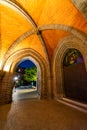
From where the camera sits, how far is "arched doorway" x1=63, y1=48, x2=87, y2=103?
5.63 metres

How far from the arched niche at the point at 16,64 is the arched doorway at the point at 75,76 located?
1.50m

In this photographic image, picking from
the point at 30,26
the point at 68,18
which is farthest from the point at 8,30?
the point at 68,18

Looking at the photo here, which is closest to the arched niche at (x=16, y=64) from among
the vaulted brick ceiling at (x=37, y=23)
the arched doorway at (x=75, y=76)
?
the vaulted brick ceiling at (x=37, y=23)

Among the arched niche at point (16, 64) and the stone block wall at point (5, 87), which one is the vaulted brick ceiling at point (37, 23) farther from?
the stone block wall at point (5, 87)

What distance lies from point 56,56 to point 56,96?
296cm

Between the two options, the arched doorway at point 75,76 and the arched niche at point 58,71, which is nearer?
the arched doorway at point 75,76

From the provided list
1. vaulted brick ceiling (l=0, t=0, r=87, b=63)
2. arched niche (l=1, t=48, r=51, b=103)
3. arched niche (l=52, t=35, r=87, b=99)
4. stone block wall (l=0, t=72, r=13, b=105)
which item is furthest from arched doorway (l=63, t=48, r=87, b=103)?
stone block wall (l=0, t=72, r=13, b=105)

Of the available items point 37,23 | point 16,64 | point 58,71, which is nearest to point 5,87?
point 16,64

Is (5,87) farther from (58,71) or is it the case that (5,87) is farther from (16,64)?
(58,71)

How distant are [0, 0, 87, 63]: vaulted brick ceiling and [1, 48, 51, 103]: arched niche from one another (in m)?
0.54

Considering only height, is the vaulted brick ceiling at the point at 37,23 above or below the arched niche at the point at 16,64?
above

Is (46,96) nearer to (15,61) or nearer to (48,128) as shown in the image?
(15,61)

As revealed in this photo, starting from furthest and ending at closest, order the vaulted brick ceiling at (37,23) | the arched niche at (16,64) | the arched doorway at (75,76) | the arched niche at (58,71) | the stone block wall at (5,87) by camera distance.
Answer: the arched niche at (58,71) < the arched niche at (16,64) < the stone block wall at (5,87) < the arched doorway at (75,76) < the vaulted brick ceiling at (37,23)

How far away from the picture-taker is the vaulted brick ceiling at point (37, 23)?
168 inches
